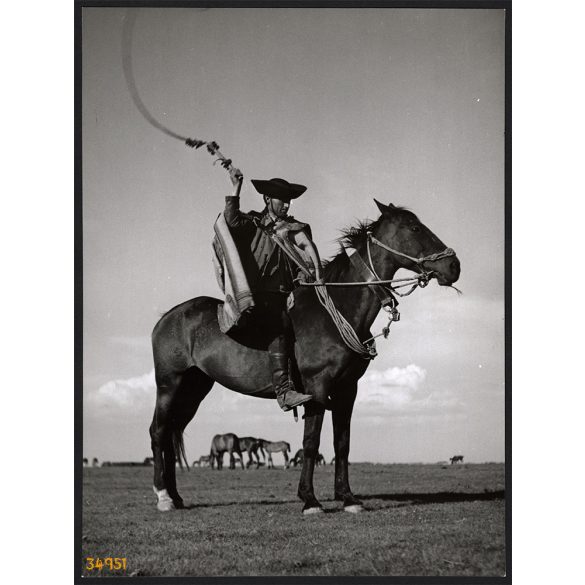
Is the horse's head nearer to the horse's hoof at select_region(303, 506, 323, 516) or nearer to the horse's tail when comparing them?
the horse's hoof at select_region(303, 506, 323, 516)

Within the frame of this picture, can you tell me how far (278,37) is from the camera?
11836 millimetres

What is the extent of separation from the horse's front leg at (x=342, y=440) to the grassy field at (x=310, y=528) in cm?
21

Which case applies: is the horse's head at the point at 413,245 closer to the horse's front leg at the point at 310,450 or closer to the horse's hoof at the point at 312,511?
the horse's front leg at the point at 310,450

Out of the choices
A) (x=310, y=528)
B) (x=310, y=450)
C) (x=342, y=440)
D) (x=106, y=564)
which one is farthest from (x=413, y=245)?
(x=106, y=564)

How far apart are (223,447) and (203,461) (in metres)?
0.30

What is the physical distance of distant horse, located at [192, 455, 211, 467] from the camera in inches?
482

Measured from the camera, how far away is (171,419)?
1197cm

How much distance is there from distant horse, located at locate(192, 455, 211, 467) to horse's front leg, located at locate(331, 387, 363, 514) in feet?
5.75

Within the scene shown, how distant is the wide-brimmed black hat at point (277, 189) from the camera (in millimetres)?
11508

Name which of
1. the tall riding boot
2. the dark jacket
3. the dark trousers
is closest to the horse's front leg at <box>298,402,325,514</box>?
the tall riding boot

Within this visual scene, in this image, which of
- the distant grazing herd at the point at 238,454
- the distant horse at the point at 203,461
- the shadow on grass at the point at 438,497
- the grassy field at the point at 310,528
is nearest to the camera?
the grassy field at the point at 310,528

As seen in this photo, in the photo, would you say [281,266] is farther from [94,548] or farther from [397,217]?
[94,548]

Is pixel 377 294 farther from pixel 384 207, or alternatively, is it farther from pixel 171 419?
pixel 171 419

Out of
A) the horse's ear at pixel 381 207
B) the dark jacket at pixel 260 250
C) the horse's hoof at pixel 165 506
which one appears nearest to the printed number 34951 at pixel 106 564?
the horse's hoof at pixel 165 506
